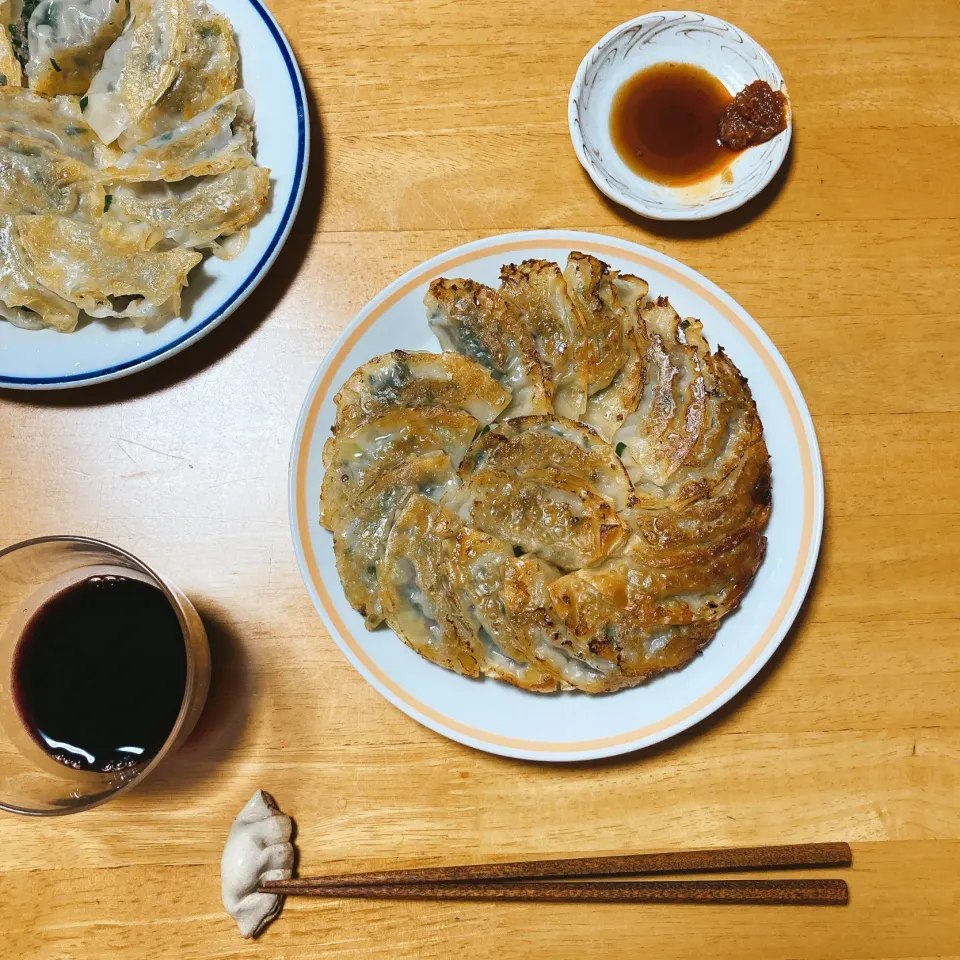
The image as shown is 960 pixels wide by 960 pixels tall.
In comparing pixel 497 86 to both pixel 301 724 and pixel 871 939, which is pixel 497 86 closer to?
pixel 301 724

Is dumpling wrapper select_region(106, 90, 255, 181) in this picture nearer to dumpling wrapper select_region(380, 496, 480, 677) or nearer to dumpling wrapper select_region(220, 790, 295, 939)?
dumpling wrapper select_region(380, 496, 480, 677)

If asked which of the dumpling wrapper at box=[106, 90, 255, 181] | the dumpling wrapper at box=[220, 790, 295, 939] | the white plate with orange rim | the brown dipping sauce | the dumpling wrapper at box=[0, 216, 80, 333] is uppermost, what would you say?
the dumpling wrapper at box=[106, 90, 255, 181]

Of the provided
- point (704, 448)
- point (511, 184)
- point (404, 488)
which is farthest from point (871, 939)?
point (511, 184)

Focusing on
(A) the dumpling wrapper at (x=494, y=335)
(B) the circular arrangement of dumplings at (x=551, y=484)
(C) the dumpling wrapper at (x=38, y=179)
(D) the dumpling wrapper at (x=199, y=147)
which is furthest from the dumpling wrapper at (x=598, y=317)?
(C) the dumpling wrapper at (x=38, y=179)

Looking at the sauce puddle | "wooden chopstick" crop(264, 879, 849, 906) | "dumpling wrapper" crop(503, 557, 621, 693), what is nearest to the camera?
"dumpling wrapper" crop(503, 557, 621, 693)

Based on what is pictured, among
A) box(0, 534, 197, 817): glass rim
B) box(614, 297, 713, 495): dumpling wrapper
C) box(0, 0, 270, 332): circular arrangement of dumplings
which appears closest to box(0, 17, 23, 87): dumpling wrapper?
box(0, 0, 270, 332): circular arrangement of dumplings

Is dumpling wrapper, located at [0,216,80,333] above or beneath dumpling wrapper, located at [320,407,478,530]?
above

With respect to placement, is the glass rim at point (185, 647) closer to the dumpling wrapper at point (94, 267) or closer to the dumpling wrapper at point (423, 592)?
the dumpling wrapper at point (423, 592)
